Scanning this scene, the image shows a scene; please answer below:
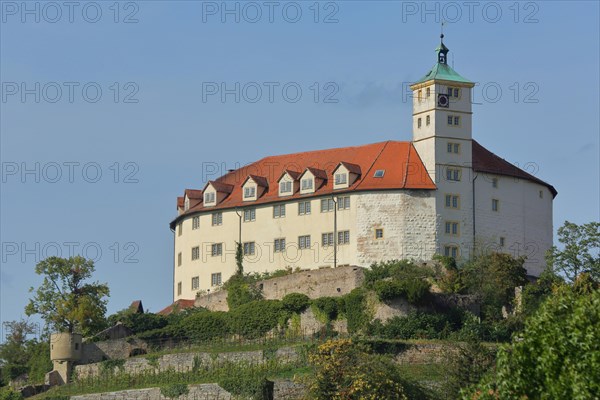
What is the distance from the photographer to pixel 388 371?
68.2 meters

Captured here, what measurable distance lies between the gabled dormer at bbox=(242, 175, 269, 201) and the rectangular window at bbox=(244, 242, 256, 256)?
113 inches

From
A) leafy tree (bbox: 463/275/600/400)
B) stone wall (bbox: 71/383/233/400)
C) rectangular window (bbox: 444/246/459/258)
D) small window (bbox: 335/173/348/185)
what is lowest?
stone wall (bbox: 71/383/233/400)

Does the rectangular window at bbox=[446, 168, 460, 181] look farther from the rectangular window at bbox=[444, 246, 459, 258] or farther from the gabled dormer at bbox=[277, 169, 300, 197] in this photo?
the gabled dormer at bbox=[277, 169, 300, 197]

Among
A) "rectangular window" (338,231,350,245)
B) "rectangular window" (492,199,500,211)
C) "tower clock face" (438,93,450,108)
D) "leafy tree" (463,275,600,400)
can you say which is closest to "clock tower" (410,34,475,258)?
"tower clock face" (438,93,450,108)

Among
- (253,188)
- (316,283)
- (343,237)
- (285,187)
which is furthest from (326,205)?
(316,283)

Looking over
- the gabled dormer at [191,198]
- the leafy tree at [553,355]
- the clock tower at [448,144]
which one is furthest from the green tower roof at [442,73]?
the leafy tree at [553,355]

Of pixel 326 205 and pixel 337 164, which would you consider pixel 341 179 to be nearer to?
pixel 326 205

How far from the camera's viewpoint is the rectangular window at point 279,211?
91.6m

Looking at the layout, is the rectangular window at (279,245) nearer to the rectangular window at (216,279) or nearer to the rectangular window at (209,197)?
the rectangular window at (216,279)

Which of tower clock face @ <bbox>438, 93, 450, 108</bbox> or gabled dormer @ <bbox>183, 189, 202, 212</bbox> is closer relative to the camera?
tower clock face @ <bbox>438, 93, 450, 108</bbox>

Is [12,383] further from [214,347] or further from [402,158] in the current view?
[402,158]

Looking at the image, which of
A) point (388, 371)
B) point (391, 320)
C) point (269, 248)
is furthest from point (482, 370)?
point (269, 248)

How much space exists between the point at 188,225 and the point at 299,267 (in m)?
10.1

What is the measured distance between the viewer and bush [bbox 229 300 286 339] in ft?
276
